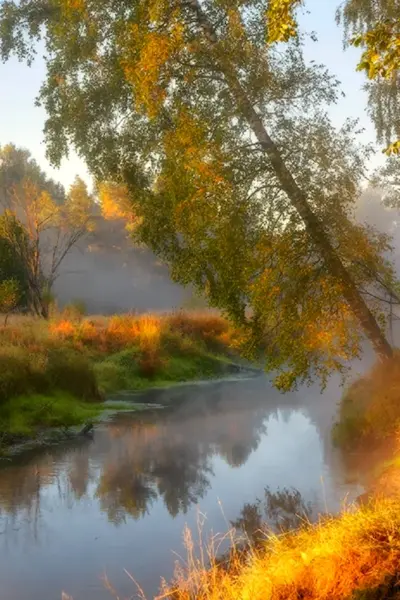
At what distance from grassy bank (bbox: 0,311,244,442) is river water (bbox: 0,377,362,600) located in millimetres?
1548

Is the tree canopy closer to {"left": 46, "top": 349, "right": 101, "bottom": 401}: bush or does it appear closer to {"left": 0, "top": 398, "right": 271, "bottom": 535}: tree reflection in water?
{"left": 0, "top": 398, "right": 271, "bottom": 535}: tree reflection in water

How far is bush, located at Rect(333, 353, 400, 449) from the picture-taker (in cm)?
1429

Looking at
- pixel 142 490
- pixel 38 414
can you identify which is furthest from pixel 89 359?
pixel 142 490

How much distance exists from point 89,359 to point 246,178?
485 inches

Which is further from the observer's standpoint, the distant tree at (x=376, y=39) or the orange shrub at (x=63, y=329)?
the orange shrub at (x=63, y=329)

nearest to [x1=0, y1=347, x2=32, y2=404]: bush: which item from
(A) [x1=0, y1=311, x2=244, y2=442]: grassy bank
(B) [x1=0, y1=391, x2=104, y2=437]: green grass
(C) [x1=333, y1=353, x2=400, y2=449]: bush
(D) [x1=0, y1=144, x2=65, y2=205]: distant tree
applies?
(A) [x1=0, y1=311, x2=244, y2=442]: grassy bank

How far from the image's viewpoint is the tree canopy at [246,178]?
14148 mm

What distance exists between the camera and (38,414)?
17.9 m

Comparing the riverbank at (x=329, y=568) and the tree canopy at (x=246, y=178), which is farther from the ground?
the tree canopy at (x=246, y=178)

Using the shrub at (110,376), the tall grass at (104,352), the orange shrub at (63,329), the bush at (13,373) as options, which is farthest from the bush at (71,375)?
the orange shrub at (63,329)

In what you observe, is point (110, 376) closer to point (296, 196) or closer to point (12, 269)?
point (296, 196)

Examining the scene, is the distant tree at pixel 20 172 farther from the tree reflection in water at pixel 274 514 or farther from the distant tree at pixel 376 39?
the tree reflection in water at pixel 274 514

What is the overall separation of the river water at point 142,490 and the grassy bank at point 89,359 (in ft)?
5.08

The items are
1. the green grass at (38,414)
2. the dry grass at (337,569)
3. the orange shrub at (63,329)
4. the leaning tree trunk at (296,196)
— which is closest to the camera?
the dry grass at (337,569)
